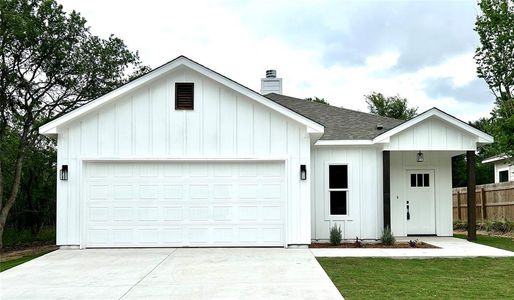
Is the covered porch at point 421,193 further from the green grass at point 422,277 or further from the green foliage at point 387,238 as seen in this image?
the green grass at point 422,277

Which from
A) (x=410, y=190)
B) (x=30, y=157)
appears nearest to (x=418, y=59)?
(x=410, y=190)

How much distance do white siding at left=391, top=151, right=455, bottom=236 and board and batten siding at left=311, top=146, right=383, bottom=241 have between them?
53.0 inches

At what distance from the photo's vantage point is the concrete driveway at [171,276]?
7.65 m

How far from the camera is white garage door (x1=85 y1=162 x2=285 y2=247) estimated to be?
12742mm

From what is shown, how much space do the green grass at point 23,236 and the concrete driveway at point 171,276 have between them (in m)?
9.04

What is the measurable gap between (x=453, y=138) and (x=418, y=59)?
13022 mm

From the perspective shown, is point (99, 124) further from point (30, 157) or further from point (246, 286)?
point (30, 157)

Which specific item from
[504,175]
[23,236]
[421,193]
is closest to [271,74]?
[421,193]

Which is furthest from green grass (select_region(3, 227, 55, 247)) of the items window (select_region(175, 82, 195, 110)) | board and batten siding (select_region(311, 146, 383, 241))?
board and batten siding (select_region(311, 146, 383, 241))

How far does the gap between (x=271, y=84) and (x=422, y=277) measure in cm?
1200

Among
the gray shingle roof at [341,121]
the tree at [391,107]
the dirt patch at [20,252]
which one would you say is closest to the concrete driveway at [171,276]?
the dirt patch at [20,252]

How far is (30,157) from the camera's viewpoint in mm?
20359

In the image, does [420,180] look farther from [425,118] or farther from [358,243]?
[358,243]

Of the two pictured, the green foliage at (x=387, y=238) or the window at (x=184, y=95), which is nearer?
the window at (x=184, y=95)
